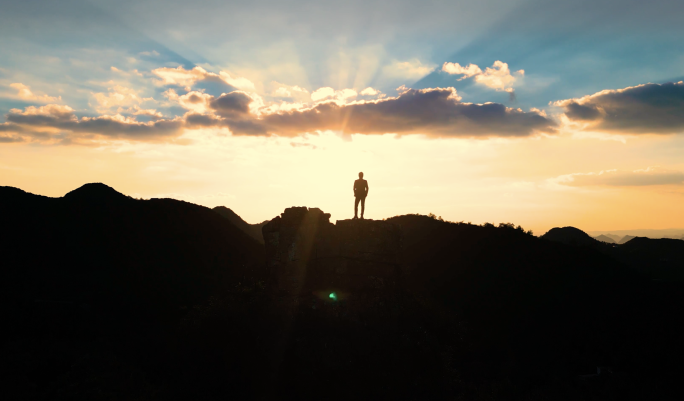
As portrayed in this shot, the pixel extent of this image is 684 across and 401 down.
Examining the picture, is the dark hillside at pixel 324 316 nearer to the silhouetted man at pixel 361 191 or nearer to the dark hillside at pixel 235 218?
the silhouetted man at pixel 361 191

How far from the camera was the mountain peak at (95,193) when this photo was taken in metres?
35.3

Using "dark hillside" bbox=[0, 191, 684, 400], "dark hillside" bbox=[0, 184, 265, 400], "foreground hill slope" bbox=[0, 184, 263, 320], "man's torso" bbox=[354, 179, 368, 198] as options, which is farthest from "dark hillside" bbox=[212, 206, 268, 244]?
"man's torso" bbox=[354, 179, 368, 198]

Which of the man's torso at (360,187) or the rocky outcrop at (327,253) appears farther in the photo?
the man's torso at (360,187)

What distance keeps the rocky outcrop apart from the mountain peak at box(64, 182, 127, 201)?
2572 centimetres

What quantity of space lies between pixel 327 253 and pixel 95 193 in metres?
29.5

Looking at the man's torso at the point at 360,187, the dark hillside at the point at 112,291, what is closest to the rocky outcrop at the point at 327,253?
the man's torso at the point at 360,187

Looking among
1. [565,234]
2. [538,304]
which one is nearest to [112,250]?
[538,304]

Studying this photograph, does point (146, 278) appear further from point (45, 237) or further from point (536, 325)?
point (536, 325)

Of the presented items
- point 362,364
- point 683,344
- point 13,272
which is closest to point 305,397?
point 362,364

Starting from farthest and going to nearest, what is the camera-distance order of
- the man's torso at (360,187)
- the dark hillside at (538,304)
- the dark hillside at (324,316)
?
the man's torso at (360,187)
the dark hillside at (538,304)
the dark hillside at (324,316)

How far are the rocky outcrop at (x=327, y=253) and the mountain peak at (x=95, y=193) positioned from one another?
25722mm

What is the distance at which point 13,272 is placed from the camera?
23641 mm

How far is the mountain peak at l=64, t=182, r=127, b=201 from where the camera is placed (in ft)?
116

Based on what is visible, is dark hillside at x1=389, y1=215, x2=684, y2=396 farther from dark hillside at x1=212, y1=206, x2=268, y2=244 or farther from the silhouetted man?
dark hillside at x1=212, y1=206, x2=268, y2=244
